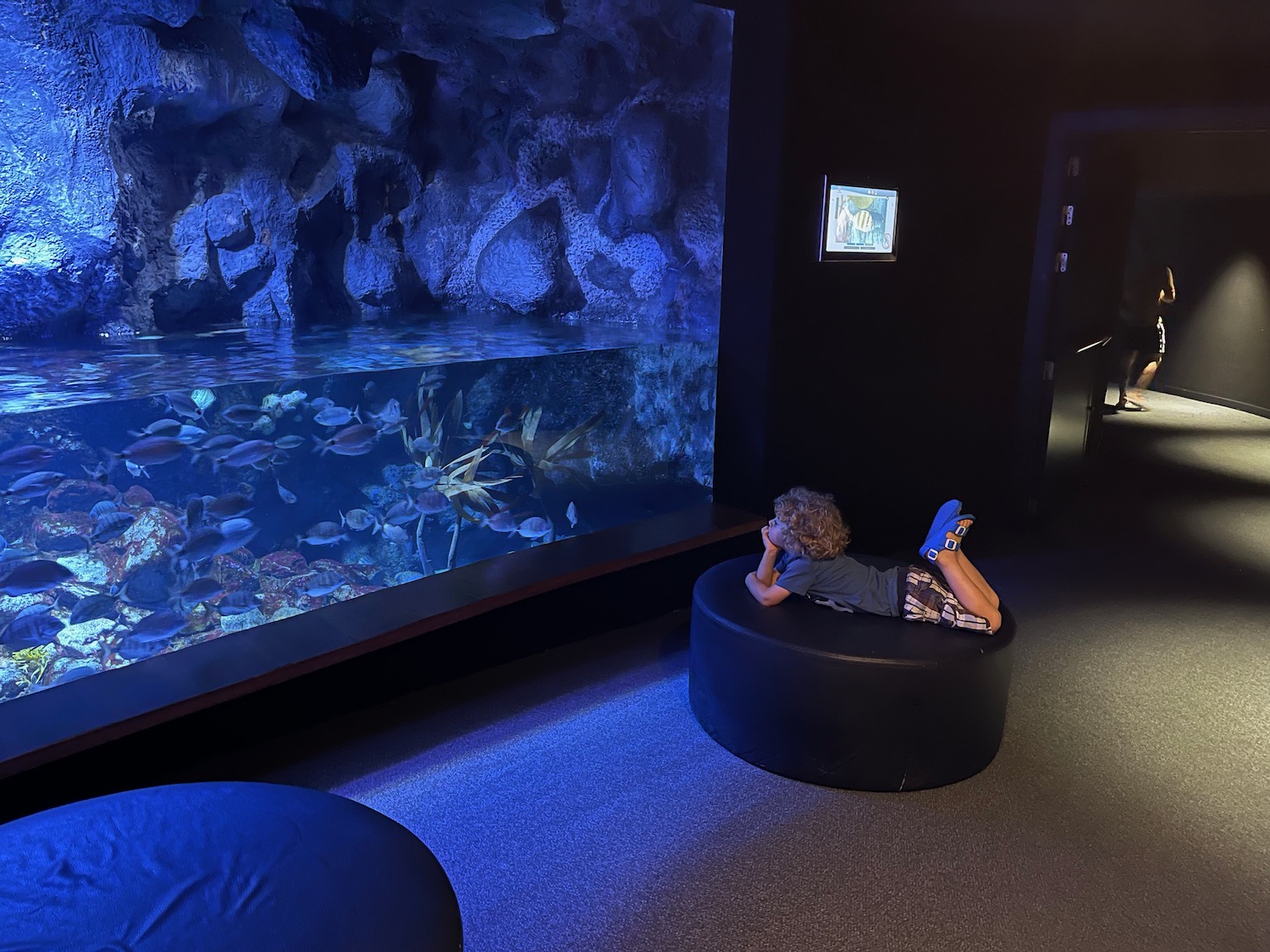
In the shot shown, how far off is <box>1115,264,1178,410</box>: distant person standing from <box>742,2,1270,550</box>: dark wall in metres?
5.67

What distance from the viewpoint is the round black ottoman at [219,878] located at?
156cm

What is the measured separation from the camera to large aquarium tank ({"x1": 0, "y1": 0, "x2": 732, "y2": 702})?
3572mm

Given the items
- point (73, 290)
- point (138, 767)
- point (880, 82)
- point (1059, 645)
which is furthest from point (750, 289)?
point (73, 290)

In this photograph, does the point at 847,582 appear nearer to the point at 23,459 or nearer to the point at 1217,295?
the point at 23,459

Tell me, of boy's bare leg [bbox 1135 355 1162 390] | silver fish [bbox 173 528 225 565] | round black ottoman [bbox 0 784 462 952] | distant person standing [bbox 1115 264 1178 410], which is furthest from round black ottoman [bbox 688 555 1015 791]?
boy's bare leg [bbox 1135 355 1162 390]

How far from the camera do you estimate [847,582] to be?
10.0 feet

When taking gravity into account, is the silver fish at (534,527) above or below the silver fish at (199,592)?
above

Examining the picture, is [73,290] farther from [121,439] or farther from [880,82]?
[880,82]

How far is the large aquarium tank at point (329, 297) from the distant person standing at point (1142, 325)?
24.0 feet

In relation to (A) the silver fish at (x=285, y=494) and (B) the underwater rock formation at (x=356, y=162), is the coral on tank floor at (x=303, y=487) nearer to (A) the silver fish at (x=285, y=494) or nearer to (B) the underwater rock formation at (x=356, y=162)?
(A) the silver fish at (x=285, y=494)

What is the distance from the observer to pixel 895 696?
2768mm

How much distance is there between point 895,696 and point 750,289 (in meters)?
2.33

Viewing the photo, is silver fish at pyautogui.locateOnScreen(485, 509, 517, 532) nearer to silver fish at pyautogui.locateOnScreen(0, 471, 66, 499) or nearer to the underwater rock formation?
the underwater rock formation

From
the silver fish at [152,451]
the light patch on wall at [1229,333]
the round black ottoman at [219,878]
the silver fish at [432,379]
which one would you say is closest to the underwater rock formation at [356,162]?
the silver fish at [432,379]
